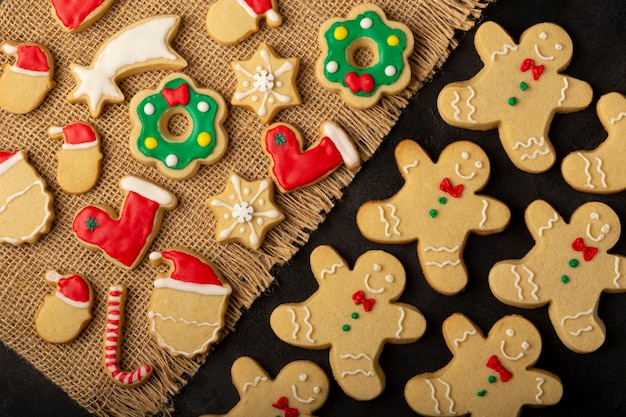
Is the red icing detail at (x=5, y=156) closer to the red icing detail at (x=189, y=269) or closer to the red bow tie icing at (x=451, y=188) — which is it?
the red icing detail at (x=189, y=269)

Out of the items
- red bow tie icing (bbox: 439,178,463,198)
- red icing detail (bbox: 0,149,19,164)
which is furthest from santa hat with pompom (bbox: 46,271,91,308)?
red bow tie icing (bbox: 439,178,463,198)

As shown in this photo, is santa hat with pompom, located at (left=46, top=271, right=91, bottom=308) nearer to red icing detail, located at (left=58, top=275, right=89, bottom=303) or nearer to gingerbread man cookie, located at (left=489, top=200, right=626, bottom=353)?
red icing detail, located at (left=58, top=275, right=89, bottom=303)

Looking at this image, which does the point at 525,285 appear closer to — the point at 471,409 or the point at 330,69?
the point at 471,409

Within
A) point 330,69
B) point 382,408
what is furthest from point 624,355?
point 330,69

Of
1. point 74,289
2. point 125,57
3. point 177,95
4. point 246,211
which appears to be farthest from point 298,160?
point 74,289

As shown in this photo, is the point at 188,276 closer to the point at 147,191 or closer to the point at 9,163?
the point at 147,191
